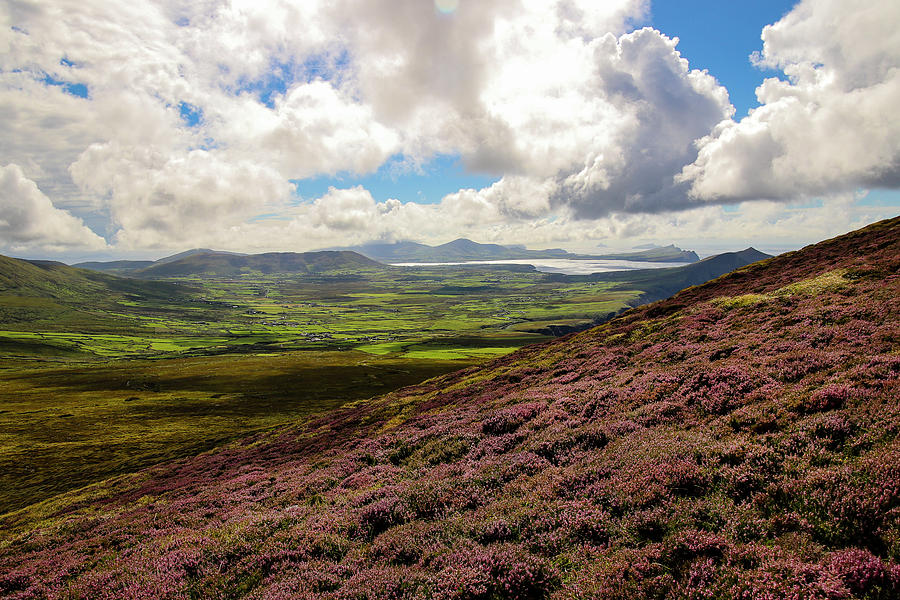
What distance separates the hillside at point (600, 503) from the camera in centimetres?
783

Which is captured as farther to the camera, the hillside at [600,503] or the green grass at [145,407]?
the green grass at [145,407]

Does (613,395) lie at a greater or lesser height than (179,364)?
greater

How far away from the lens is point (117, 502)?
32.3 metres

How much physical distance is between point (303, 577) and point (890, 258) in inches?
1960

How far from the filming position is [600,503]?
11.1m

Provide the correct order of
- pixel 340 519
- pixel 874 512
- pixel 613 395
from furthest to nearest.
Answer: pixel 613 395, pixel 340 519, pixel 874 512

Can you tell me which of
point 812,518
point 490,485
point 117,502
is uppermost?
point 812,518

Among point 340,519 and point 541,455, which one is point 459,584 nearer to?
point 340,519

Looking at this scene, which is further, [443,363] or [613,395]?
[443,363]

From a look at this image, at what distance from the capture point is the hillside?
7.83 m

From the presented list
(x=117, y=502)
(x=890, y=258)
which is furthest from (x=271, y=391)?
(x=890, y=258)

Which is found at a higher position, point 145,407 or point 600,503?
point 600,503

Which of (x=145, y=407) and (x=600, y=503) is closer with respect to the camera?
(x=600, y=503)

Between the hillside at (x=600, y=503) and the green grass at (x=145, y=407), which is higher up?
the hillside at (x=600, y=503)
